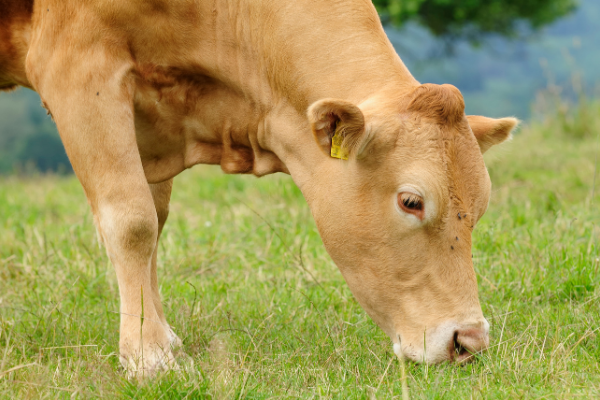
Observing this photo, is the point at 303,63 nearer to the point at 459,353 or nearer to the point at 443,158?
the point at 443,158

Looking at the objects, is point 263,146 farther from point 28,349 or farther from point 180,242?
point 180,242

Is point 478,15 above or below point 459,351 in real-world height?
below

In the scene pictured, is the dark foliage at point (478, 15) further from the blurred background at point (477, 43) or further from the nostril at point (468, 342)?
the nostril at point (468, 342)

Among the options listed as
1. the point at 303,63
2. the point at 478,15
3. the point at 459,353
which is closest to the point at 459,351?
the point at 459,353

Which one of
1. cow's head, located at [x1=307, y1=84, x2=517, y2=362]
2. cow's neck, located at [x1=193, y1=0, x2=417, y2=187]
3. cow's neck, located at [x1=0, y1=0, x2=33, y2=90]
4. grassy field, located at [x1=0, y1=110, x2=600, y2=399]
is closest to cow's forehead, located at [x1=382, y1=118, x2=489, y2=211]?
cow's head, located at [x1=307, y1=84, x2=517, y2=362]

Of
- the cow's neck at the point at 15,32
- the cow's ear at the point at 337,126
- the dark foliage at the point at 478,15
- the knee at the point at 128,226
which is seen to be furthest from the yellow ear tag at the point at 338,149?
the dark foliage at the point at 478,15

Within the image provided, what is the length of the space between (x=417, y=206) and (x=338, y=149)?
431 millimetres

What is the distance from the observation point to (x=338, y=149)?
3.08m

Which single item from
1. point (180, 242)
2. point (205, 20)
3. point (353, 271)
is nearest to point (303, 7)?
point (205, 20)

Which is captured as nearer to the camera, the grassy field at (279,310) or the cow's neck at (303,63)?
the grassy field at (279,310)

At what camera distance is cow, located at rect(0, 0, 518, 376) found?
2.99 metres

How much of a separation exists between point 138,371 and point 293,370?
26.1 inches

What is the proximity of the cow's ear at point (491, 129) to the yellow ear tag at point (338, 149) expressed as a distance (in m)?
0.73

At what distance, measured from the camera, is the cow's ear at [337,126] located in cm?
286
